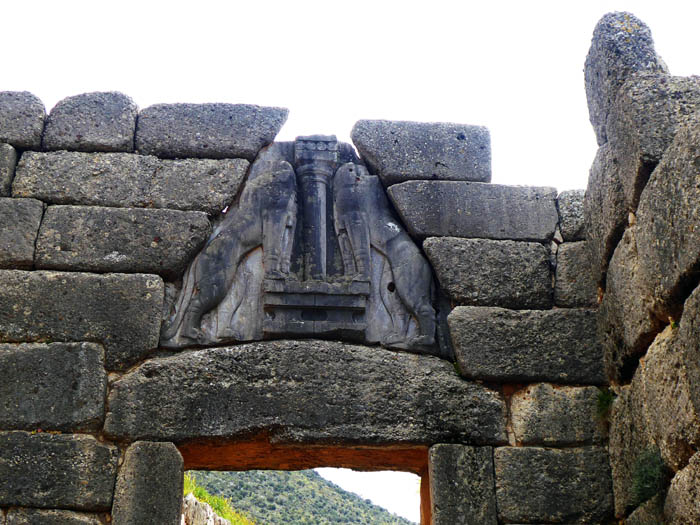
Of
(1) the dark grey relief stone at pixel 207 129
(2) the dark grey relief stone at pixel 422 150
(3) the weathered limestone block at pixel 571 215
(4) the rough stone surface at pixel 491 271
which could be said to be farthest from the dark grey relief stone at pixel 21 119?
(3) the weathered limestone block at pixel 571 215

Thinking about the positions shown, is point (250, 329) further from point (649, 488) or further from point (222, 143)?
point (649, 488)

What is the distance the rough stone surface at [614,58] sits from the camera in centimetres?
505

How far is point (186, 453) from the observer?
16.6 feet

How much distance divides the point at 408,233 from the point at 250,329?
118 cm

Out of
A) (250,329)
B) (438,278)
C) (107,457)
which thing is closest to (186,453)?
(107,457)

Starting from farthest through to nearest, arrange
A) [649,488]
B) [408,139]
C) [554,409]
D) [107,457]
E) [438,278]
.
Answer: [408,139], [438,278], [554,409], [107,457], [649,488]

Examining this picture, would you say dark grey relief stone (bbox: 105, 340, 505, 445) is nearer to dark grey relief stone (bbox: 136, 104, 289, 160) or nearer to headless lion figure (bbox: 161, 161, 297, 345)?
headless lion figure (bbox: 161, 161, 297, 345)

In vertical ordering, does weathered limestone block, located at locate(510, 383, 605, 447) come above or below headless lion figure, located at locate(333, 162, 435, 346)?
below

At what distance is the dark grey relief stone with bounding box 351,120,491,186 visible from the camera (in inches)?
229

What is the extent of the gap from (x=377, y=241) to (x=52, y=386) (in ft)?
6.91

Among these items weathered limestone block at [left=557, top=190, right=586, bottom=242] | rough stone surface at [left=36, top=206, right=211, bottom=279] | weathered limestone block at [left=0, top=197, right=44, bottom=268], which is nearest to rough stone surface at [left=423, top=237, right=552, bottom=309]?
weathered limestone block at [left=557, top=190, right=586, bottom=242]

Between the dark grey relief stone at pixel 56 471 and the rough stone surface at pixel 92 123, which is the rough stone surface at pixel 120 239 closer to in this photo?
the rough stone surface at pixel 92 123

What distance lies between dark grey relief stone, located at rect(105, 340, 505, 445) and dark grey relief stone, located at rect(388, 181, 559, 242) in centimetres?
93

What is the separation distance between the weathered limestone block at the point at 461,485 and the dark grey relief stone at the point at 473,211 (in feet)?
4.58
